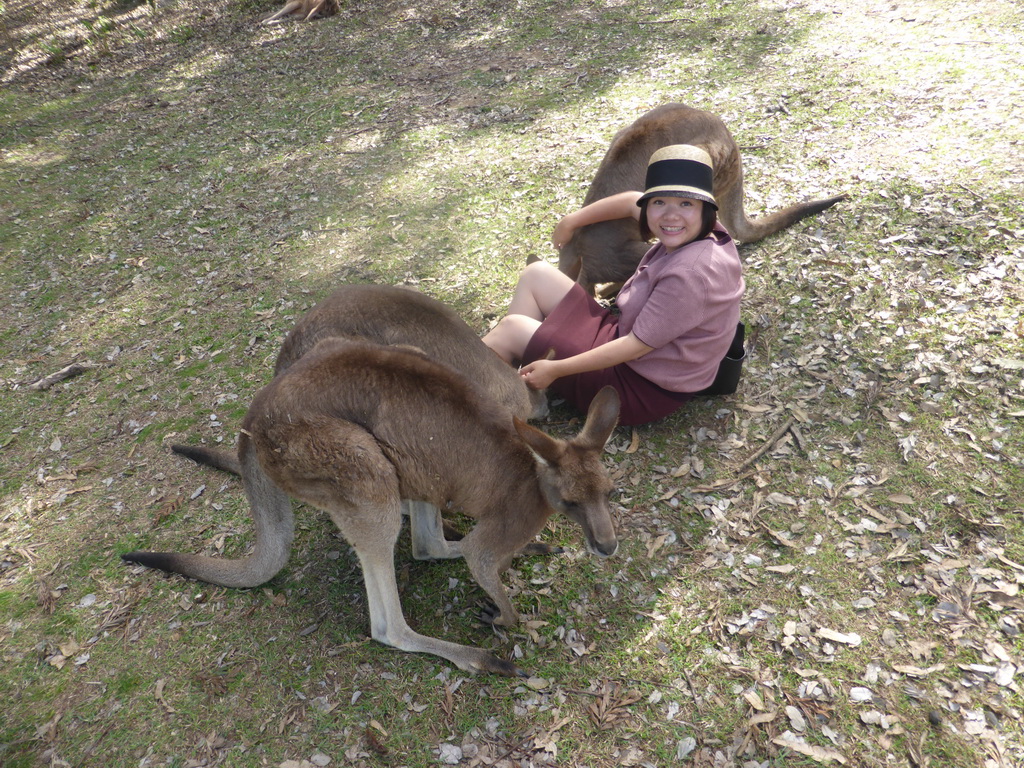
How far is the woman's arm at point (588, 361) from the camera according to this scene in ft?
12.3

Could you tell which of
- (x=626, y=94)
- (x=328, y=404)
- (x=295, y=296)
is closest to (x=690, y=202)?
(x=328, y=404)

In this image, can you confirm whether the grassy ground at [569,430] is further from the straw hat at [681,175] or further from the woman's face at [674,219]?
the straw hat at [681,175]

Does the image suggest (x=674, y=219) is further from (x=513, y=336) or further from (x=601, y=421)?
(x=513, y=336)

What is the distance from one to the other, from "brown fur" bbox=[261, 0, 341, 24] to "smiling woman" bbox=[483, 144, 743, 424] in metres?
10.2

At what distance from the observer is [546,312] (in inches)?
182

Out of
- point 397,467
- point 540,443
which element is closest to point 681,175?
point 540,443

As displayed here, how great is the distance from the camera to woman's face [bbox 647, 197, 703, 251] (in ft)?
11.5

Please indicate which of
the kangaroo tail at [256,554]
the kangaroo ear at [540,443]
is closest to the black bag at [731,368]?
the kangaroo ear at [540,443]

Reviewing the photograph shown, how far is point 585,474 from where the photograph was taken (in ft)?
10.3

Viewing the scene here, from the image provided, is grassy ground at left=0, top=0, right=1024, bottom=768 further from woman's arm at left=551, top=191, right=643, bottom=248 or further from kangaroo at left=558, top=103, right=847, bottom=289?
woman's arm at left=551, top=191, right=643, bottom=248

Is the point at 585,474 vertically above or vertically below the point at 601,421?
below

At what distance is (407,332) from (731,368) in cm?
212

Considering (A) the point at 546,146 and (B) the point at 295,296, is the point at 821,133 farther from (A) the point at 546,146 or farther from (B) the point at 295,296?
(B) the point at 295,296

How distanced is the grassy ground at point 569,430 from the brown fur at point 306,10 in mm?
4641
